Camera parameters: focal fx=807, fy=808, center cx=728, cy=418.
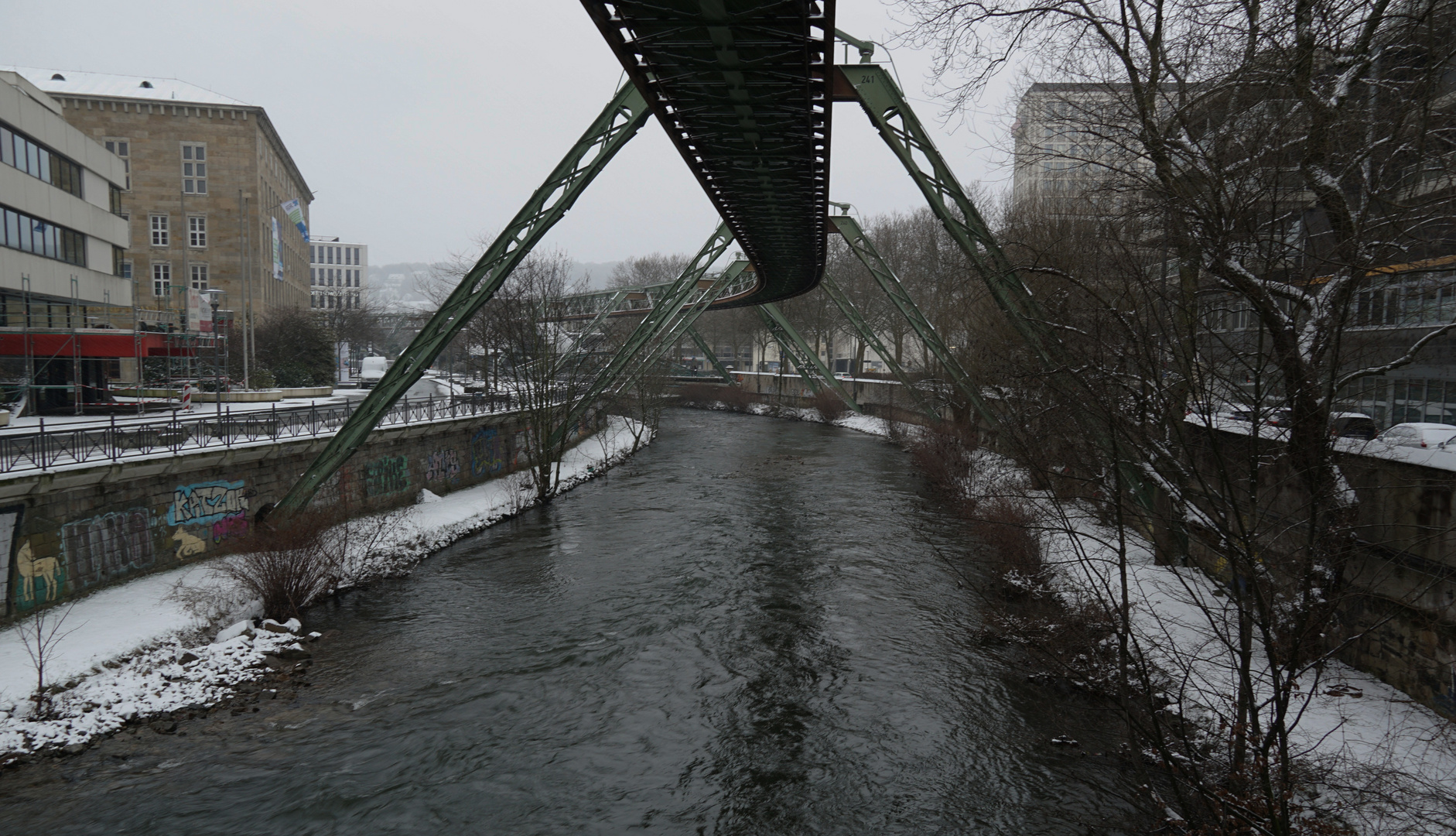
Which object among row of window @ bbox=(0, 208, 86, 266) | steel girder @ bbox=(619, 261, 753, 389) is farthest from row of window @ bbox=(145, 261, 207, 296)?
steel girder @ bbox=(619, 261, 753, 389)

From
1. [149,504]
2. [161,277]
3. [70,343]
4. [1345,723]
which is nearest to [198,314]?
[70,343]

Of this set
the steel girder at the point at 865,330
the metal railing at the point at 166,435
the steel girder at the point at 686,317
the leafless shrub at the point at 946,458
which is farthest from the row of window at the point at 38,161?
the leafless shrub at the point at 946,458

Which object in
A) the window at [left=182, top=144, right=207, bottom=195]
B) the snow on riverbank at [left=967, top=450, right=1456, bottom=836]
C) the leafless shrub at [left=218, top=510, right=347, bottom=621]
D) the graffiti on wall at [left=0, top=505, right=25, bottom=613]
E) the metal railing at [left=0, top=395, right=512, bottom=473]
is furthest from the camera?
the window at [left=182, top=144, right=207, bottom=195]

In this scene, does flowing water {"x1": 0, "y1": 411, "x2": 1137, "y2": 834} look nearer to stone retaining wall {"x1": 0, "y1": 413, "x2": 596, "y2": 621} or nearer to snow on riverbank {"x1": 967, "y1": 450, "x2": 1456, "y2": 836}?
snow on riverbank {"x1": 967, "y1": 450, "x2": 1456, "y2": 836}

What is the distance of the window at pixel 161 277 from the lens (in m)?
51.1

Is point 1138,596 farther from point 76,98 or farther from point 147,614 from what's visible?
point 76,98

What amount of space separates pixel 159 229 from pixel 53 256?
27.5m

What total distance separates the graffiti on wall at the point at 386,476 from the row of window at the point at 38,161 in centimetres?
1593

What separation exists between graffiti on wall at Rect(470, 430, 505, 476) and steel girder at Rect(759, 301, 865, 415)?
23620mm

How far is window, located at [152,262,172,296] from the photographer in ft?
168

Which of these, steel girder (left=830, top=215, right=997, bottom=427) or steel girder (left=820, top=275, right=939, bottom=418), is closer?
steel girder (left=830, top=215, right=997, bottom=427)

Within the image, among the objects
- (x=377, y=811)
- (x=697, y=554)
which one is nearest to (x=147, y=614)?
(x=377, y=811)

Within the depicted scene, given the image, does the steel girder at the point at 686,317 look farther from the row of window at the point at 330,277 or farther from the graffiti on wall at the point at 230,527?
the row of window at the point at 330,277

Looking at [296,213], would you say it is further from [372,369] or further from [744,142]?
[744,142]
